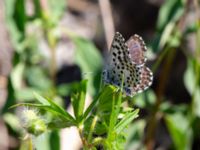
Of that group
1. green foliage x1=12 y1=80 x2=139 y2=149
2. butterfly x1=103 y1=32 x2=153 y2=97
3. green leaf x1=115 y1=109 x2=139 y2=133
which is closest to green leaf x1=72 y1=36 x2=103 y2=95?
butterfly x1=103 y1=32 x2=153 y2=97

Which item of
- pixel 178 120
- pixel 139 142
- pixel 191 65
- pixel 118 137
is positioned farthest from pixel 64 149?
pixel 118 137

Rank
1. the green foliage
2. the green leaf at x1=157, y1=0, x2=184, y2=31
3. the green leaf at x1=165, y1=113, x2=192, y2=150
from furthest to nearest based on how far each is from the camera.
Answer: the green leaf at x1=165, y1=113, x2=192, y2=150
the green leaf at x1=157, y1=0, x2=184, y2=31
the green foliage

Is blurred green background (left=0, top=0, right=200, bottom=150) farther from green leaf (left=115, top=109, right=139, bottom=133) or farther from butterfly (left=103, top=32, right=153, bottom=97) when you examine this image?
green leaf (left=115, top=109, right=139, bottom=133)

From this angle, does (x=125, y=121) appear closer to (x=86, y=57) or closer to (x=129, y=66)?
(x=129, y=66)

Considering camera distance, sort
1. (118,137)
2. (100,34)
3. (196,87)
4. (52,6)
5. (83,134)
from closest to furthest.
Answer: (118,137) < (83,134) < (196,87) < (52,6) < (100,34)

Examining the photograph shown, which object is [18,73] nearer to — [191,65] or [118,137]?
[191,65]

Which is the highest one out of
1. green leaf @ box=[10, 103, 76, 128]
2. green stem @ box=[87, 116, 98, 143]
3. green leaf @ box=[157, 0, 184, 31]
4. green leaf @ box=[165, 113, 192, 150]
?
green leaf @ box=[157, 0, 184, 31]


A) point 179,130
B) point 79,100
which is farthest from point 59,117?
point 179,130
